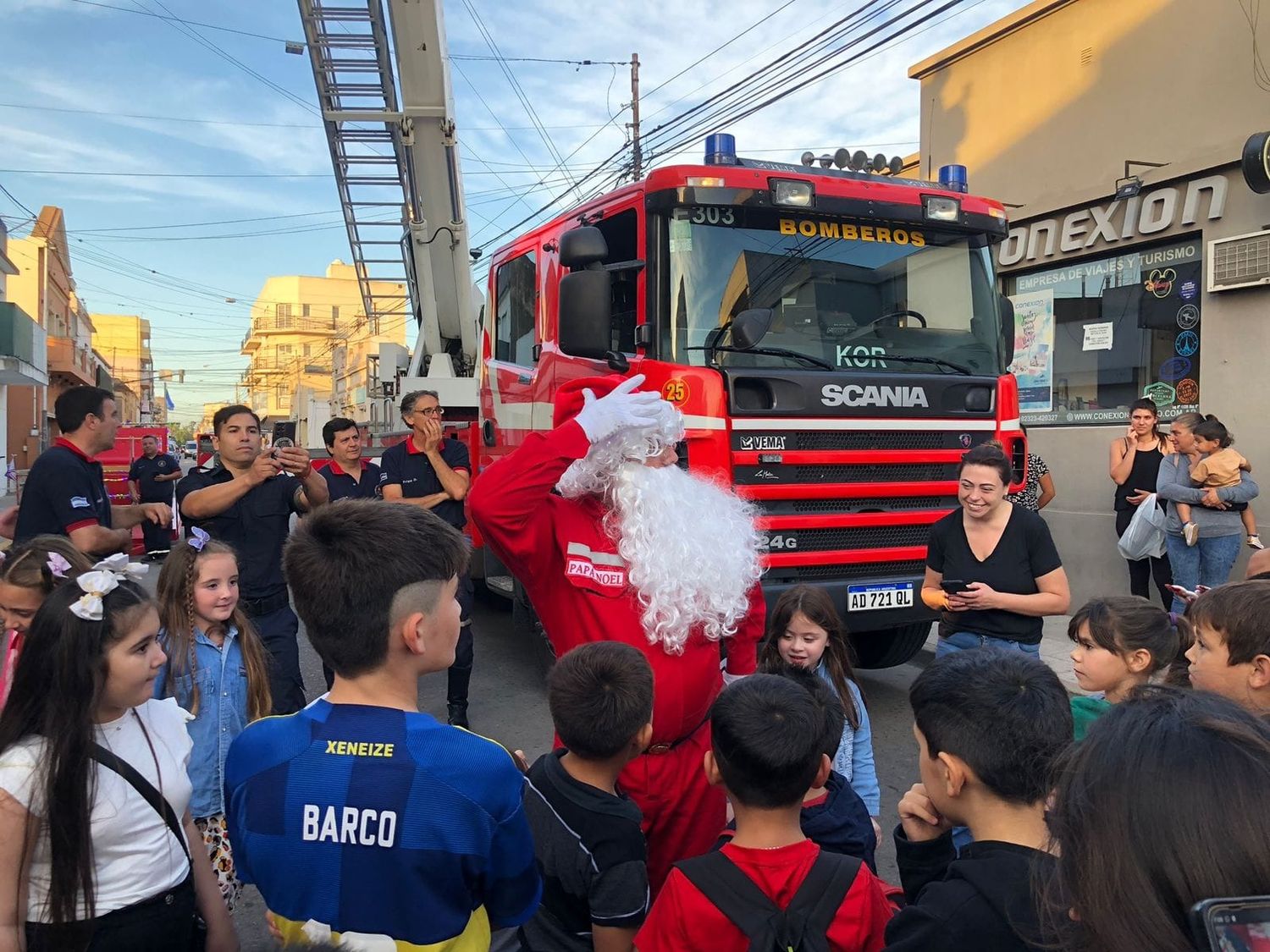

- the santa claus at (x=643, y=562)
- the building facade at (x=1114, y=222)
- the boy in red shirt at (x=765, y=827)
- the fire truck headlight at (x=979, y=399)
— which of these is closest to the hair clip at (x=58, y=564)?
the santa claus at (x=643, y=562)

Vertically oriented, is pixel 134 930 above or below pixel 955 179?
below

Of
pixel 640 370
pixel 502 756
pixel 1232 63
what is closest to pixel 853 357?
pixel 640 370

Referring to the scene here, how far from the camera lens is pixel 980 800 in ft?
5.24

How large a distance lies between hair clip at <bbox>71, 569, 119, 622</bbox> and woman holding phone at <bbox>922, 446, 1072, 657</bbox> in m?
2.91

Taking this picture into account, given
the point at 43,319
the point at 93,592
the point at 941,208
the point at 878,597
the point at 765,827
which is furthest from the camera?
the point at 43,319

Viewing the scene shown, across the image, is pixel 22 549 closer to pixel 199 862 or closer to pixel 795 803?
pixel 199 862

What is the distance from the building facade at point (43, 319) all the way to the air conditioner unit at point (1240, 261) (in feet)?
113

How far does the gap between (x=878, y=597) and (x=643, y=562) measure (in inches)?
108

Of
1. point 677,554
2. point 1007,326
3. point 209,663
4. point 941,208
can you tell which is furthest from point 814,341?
point 209,663

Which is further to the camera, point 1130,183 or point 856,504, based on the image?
point 1130,183

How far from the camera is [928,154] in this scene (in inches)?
425

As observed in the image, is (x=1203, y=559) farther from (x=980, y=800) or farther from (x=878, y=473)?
(x=980, y=800)

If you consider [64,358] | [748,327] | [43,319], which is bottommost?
[748,327]

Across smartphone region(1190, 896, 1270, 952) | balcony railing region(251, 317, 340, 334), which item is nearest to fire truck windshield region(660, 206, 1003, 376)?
smartphone region(1190, 896, 1270, 952)
